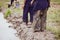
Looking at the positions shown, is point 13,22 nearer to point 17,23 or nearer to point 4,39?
point 17,23

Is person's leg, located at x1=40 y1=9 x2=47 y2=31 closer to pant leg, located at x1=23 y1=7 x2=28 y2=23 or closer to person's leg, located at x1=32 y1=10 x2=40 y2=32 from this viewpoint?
person's leg, located at x1=32 y1=10 x2=40 y2=32

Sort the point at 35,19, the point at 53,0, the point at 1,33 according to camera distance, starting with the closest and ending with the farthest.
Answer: the point at 53,0 < the point at 35,19 < the point at 1,33

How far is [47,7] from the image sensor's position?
84.3 inches

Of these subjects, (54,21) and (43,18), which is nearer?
(54,21)

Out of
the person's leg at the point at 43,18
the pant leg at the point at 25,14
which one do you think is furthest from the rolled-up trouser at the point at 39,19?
the pant leg at the point at 25,14

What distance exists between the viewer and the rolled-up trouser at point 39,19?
2.18 m

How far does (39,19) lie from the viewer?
2.24 metres

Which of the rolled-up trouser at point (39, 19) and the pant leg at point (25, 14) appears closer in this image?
the rolled-up trouser at point (39, 19)

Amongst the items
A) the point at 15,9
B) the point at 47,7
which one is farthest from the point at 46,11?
the point at 15,9

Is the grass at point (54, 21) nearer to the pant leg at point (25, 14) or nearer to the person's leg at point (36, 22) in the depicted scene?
the person's leg at point (36, 22)

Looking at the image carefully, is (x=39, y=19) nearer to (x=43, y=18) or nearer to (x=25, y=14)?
(x=43, y=18)

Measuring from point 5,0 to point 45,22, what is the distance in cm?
55

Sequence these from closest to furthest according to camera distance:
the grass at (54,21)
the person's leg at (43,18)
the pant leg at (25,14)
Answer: the grass at (54,21), the person's leg at (43,18), the pant leg at (25,14)

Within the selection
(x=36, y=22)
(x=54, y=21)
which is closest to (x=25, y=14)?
(x=36, y=22)
